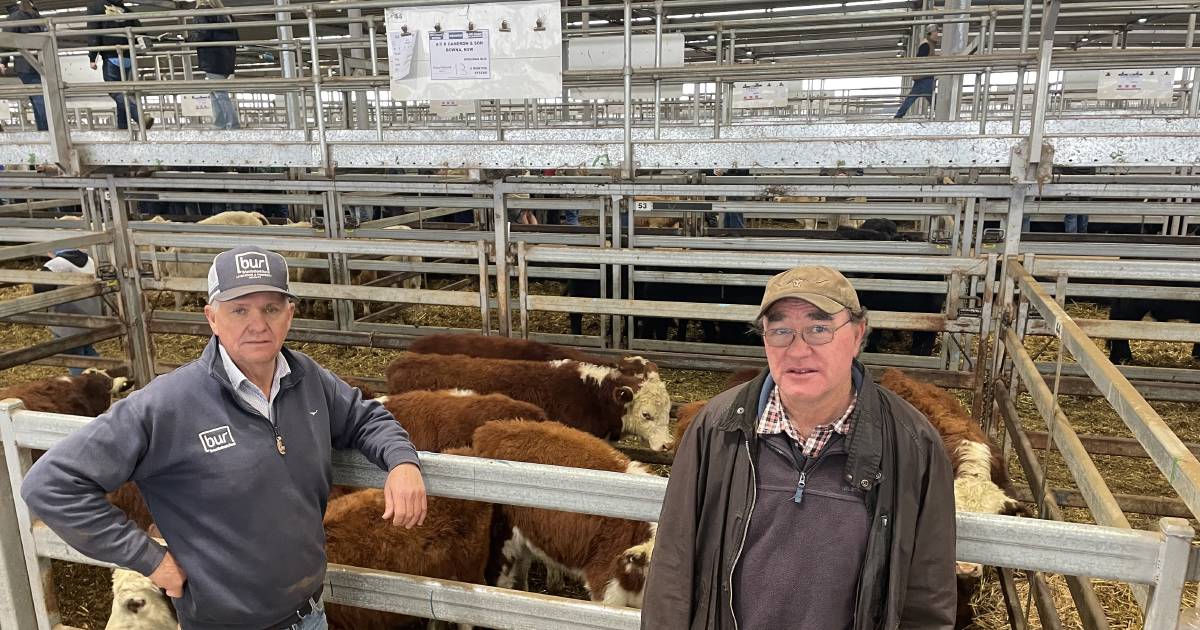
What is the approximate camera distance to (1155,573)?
1.59m

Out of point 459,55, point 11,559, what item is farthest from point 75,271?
point 11,559

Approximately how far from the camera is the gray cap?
196 cm

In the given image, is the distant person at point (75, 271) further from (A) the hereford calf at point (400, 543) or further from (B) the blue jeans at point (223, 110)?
(A) the hereford calf at point (400, 543)

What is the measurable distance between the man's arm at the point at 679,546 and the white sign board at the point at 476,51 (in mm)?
3357

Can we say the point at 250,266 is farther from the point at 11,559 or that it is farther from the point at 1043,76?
the point at 1043,76

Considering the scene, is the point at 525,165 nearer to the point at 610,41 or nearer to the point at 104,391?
the point at 104,391

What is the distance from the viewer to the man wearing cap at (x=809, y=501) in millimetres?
1568

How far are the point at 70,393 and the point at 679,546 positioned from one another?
4.97m

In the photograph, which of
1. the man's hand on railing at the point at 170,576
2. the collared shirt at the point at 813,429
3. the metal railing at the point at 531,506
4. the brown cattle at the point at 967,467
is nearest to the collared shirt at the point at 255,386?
the metal railing at the point at 531,506

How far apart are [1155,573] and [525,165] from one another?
412 centimetres

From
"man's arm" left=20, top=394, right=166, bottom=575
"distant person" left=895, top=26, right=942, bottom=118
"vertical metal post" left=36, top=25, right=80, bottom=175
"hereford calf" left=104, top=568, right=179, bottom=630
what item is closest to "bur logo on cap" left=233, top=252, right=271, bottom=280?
"man's arm" left=20, top=394, right=166, bottom=575

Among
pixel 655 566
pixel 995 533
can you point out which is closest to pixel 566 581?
pixel 655 566

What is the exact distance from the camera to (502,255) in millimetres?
5652

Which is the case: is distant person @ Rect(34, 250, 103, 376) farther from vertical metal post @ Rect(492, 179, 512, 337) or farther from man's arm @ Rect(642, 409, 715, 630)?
man's arm @ Rect(642, 409, 715, 630)
